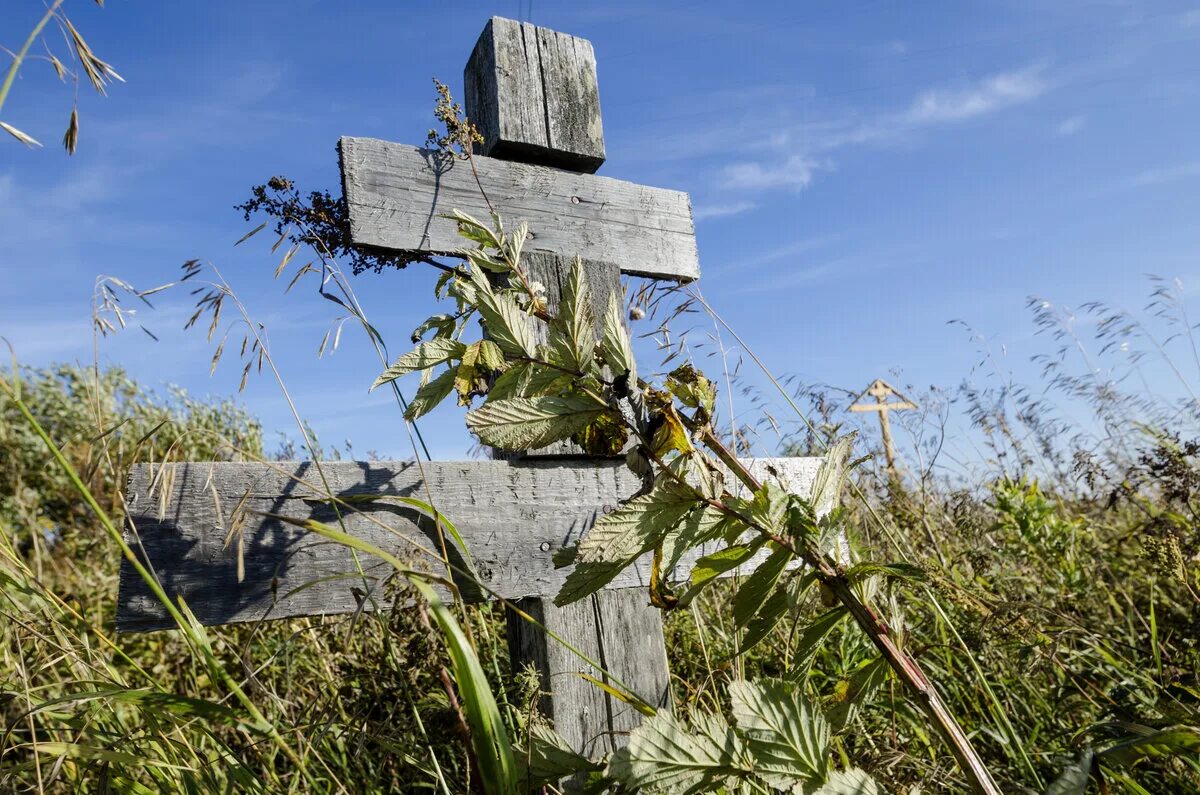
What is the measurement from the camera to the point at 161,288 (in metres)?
1.89

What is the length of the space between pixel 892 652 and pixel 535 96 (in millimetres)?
1910

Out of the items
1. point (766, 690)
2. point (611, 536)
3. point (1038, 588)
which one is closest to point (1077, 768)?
point (766, 690)

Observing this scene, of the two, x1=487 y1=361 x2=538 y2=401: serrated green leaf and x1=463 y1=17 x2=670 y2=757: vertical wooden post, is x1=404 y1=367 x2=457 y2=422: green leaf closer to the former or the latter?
x1=487 y1=361 x2=538 y2=401: serrated green leaf

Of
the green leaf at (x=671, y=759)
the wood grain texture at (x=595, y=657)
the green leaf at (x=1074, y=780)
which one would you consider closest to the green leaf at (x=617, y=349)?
the green leaf at (x=671, y=759)

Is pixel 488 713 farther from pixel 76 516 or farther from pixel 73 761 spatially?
pixel 76 516

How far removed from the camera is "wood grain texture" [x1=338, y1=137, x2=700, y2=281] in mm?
2008

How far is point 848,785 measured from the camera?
0.95 metres

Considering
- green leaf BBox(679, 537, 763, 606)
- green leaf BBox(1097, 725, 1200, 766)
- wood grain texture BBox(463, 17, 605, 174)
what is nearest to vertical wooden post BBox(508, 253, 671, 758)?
wood grain texture BBox(463, 17, 605, 174)

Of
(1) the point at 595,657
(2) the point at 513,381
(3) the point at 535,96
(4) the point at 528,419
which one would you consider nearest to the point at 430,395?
(2) the point at 513,381

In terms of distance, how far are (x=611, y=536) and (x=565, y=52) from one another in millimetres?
1858

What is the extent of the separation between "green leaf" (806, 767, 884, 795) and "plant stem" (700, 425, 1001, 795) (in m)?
0.11

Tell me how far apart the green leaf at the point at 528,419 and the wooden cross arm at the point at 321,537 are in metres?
0.46

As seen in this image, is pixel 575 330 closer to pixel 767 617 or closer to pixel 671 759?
pixel 767 617

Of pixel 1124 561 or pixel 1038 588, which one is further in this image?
pixel 1124 561
